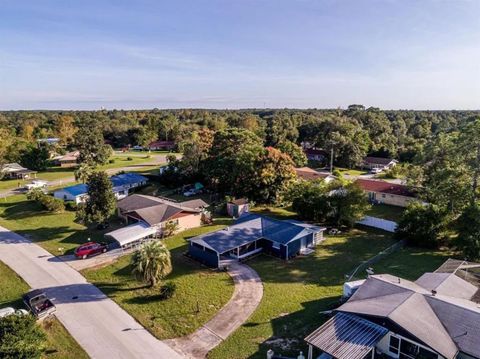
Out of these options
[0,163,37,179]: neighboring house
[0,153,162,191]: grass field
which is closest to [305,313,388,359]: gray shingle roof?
[0,153,162,191]: grass field

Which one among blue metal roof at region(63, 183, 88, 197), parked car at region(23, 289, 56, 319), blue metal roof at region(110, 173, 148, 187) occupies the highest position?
blue metal roof at region(110, 173, 148, 187)

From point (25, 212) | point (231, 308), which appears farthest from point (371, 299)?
point (25, 212)

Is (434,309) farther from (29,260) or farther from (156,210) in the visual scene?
(29,260)

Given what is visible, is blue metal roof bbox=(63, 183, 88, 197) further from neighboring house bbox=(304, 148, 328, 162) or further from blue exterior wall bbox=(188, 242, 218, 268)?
neighboring house bbox=(304, 148, 328, 162)

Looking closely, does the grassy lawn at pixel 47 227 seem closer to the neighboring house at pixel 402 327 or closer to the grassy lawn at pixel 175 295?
the grassy lawn at pixel 175 295

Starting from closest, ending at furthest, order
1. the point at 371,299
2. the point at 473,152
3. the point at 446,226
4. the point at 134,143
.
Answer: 1. the point at 371,299
2. the point at 446,226
3. the point at 473,152
4. the point at 134,143

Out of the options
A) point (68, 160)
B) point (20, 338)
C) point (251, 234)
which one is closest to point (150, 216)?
point (251, 234)
